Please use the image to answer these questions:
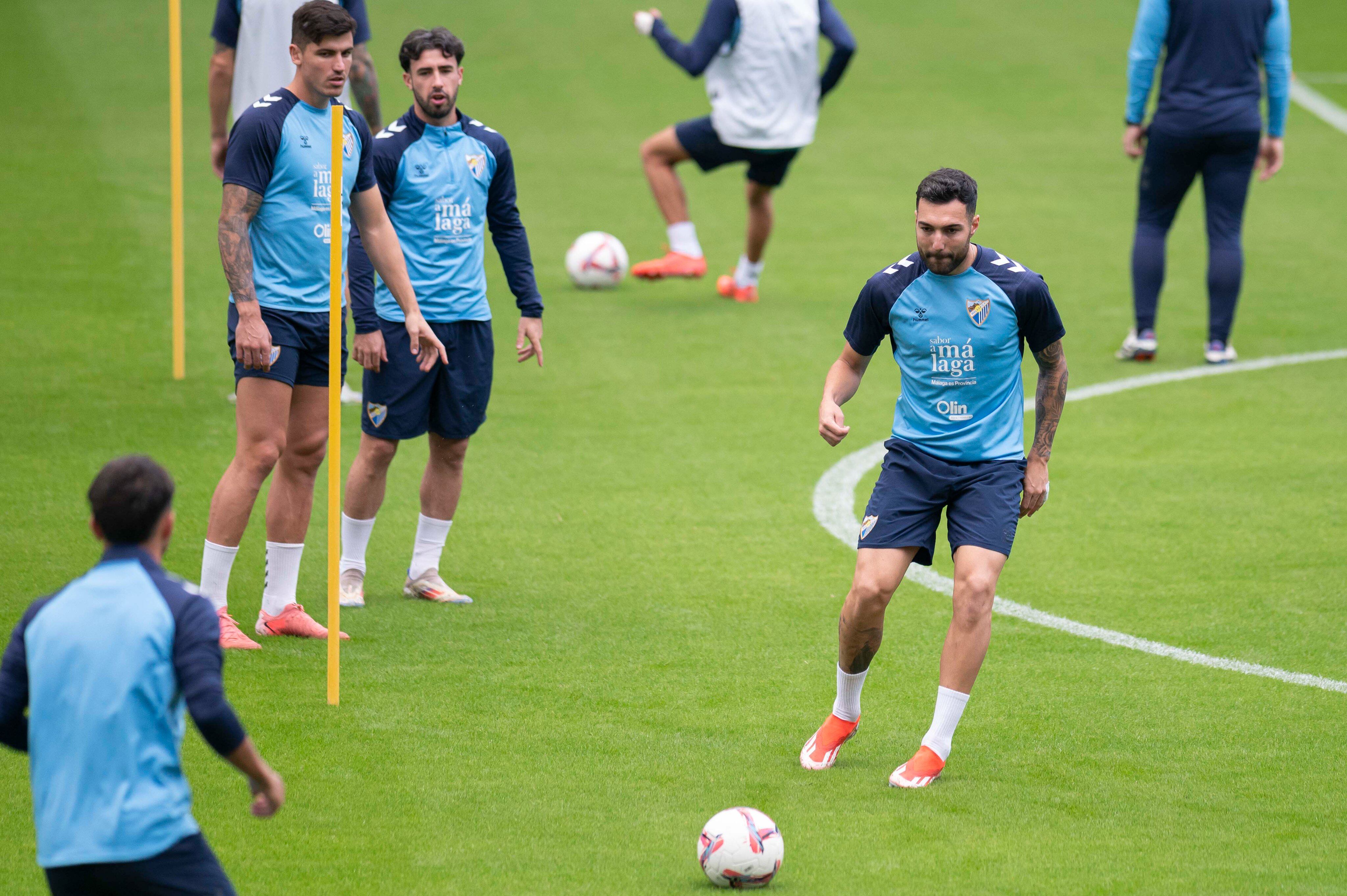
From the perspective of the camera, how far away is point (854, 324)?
18.5 ft

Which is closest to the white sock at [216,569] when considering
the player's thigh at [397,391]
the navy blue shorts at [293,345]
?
the navy blue shorts at [293,345]

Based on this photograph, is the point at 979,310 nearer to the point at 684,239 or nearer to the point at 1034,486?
the point at 1034,486

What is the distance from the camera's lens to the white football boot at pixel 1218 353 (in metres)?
11.6

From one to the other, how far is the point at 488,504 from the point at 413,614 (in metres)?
1.71

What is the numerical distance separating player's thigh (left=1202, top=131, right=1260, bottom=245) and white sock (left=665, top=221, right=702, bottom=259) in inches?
159

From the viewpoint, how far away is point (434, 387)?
712 cm

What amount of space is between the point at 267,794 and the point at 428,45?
13.2 feet

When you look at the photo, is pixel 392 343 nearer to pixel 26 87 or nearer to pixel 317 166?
pixel 317 166

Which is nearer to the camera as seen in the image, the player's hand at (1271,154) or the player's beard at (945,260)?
the player's beard at (945,260)

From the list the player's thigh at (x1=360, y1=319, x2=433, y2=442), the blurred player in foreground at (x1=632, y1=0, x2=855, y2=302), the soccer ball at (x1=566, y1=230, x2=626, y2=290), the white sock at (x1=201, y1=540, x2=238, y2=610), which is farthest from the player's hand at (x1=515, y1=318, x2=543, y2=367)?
the soccer ball at (x1=566, y1=230, x2=626, y2=290)

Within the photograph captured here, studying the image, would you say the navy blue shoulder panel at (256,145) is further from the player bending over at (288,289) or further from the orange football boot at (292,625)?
the orange football boot at (292,625)

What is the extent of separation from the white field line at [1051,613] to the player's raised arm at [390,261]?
89.2 inches

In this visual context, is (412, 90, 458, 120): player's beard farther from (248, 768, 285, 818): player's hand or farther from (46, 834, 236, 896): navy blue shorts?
(46, 834, 236, 896): navy blue shorts

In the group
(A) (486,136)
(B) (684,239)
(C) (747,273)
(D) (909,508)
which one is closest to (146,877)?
(D) (909,508)
